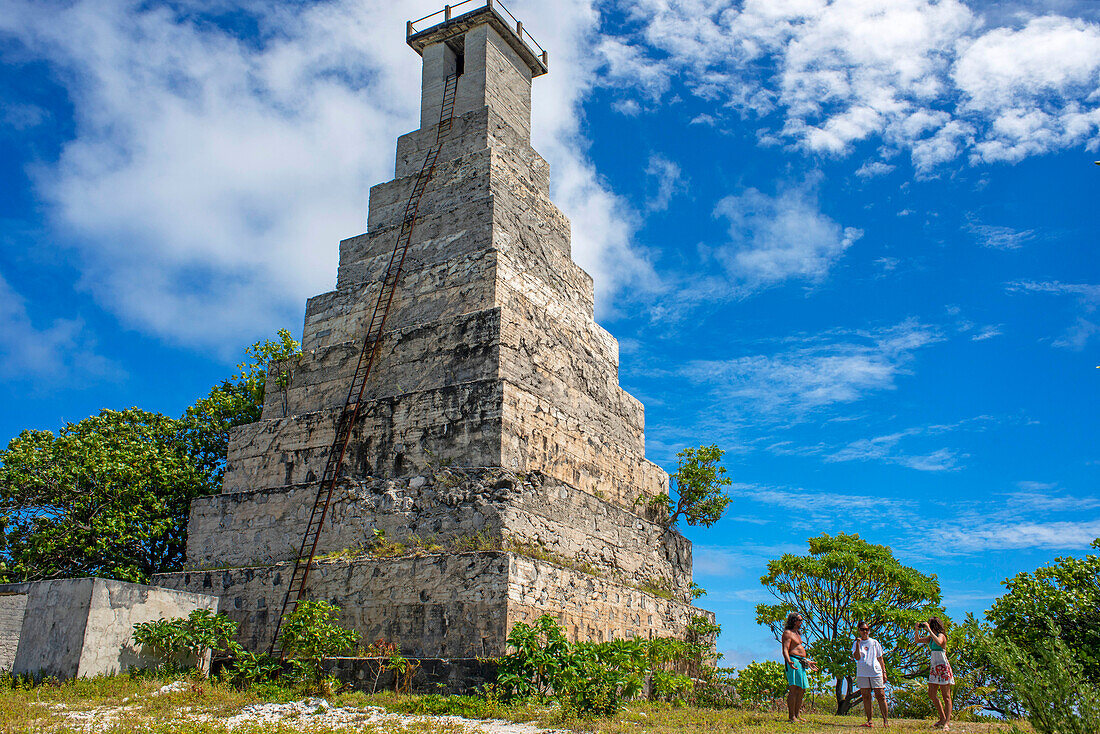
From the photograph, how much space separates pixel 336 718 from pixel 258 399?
38.5 ft

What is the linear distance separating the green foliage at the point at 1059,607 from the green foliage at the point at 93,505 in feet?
62.3

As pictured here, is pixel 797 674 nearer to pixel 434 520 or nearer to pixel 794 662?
pixel 794 662

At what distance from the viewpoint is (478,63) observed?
66.0ft

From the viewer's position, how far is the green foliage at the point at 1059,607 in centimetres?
1595

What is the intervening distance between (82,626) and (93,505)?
787cm

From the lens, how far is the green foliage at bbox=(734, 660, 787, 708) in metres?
13.1

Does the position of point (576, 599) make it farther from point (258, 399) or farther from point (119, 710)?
point (258, 399)

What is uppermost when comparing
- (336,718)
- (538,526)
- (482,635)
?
(538,526)

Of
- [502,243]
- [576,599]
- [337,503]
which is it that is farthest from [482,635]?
[502,243]

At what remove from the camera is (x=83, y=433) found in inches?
795

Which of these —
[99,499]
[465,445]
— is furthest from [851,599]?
[99,499]

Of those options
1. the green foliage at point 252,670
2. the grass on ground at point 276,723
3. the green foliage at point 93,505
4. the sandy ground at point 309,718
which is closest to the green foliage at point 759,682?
the grass on ground at point 276,723

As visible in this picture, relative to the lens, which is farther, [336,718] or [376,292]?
[376,292]

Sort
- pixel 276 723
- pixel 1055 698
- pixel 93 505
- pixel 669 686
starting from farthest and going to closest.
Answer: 1. pixel 93 505
2. pixel 669 686
3. pixel 276 723
4. pixel 1055 698
